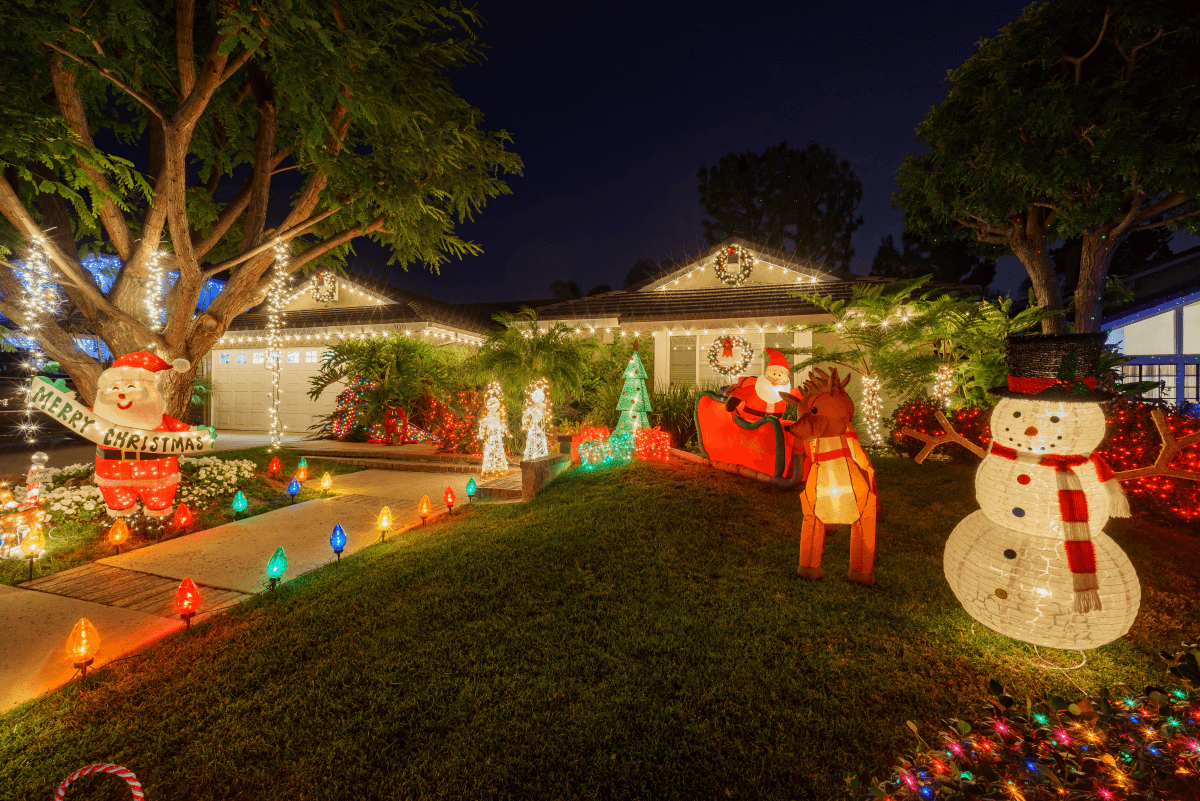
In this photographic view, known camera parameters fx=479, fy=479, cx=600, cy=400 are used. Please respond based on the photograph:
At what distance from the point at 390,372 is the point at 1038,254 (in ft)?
47.4

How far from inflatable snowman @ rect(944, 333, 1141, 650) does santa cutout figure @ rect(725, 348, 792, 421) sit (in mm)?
3428

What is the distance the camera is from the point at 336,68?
5.02 m

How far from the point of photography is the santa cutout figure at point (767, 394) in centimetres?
614

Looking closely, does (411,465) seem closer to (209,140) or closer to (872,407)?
(209,140)

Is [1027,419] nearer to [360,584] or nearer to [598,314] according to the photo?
[360,584]

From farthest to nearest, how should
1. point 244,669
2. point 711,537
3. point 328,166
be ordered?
point 328,166 < point 711,537 < point 244,669

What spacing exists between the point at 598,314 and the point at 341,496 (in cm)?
797

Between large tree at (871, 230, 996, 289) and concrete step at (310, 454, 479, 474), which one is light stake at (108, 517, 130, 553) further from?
large tree at (871, 230, 996, 289)

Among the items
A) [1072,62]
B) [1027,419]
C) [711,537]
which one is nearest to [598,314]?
[711,537]

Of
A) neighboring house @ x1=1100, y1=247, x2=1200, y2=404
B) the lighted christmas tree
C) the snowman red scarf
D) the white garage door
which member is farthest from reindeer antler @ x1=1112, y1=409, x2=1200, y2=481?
the white garage door

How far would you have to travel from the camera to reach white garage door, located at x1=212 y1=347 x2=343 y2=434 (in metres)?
14.3

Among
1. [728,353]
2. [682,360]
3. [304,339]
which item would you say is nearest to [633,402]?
[728,353]

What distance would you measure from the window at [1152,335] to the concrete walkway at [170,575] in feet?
53.6

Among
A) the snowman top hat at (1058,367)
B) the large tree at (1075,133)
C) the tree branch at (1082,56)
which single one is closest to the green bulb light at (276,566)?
the snowman top hat at (1058,367)
